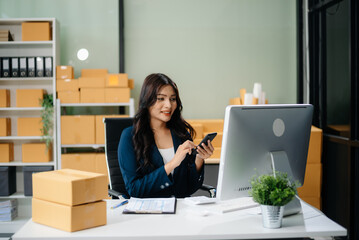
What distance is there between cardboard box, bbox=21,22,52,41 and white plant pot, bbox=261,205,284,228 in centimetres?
335

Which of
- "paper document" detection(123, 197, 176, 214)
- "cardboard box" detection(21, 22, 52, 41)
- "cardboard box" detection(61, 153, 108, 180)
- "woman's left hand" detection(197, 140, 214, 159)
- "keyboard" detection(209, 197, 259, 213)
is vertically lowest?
"cardboard box" detection(61, 153, 108, 180)

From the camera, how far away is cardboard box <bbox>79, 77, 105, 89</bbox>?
160 inches

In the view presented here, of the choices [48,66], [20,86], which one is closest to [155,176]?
[48,66]

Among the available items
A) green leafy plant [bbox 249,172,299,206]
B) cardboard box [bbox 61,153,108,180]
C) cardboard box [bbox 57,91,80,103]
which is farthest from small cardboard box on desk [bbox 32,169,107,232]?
cardboard box [bbox 57,91,80,103]

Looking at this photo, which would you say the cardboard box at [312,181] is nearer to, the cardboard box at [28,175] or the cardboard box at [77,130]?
the cardboard box at [77,130]

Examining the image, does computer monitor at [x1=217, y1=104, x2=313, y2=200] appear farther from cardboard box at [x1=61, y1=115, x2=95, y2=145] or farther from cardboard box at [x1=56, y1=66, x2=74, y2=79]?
cardboard box at [x1=56, y1=66, x2=74, y2=79]

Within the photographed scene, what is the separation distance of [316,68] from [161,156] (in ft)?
8.58

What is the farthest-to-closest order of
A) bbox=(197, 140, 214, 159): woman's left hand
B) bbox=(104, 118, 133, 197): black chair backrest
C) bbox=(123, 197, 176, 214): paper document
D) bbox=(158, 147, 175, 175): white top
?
bbox=(104, 118, 133, 197): black chair backrest → bbox=(158, 147, 175, 175): white top → bbox=(197, 140, 214, 159): woman's left hand → bbox=(123, 197, 176, 214): paper document

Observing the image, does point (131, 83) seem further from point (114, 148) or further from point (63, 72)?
point (114, 148)

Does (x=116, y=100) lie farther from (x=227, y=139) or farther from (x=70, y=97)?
(x=227, y=139)

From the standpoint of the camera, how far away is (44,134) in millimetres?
4117

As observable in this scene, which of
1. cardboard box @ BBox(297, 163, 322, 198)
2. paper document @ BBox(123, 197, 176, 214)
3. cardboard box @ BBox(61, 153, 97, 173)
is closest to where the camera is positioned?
paper document @ BBox(123, 197, 176, 214)

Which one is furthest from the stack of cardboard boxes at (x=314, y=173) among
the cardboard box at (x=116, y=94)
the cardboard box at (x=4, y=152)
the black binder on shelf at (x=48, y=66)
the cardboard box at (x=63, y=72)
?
the cardboard box at (x=4, y=152)

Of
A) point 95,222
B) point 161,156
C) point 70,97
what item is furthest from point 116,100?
point 95,222
